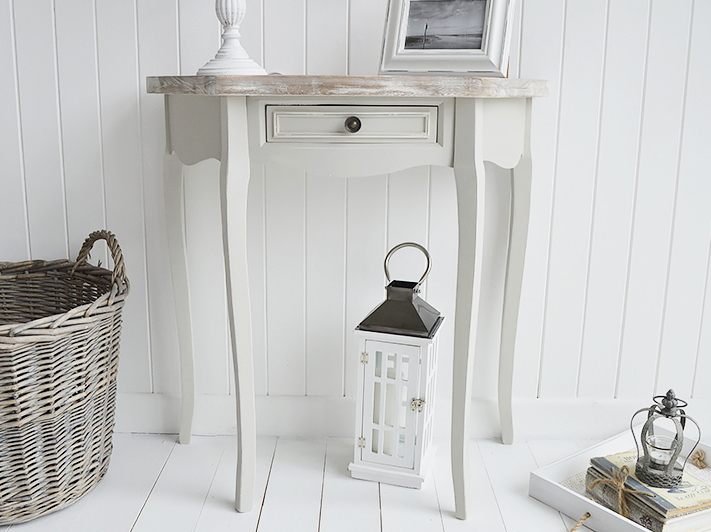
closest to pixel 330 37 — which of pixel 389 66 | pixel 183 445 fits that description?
pixel 389 66

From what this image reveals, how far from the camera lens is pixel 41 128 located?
1.54 m

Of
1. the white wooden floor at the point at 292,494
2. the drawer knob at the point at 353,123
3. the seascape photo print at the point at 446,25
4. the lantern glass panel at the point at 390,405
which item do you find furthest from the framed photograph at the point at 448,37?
the white wooden floor at the point at 292,494

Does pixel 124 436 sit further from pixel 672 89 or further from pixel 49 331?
pixel 672 89

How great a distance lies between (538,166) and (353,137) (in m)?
0.57

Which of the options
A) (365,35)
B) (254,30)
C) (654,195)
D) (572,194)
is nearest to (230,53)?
(254,30)

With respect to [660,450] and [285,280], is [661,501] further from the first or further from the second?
[285,280]

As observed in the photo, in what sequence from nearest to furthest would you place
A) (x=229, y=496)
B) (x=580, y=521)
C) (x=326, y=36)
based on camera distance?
(x=580, y=521), (x=229, y=496), (x=326, y=36)

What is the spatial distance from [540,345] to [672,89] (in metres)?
0.67

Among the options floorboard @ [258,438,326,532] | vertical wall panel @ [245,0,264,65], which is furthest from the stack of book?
vertical wall panel @ [245,0,264,65]

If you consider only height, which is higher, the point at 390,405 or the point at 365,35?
the point at 365,35

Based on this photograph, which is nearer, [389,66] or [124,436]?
[389,66]

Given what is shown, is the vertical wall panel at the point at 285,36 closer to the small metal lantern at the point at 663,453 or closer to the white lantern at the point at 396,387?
the white lantern at the point at 396,387

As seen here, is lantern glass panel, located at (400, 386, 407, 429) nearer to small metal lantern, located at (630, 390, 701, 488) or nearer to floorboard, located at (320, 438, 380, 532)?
floorboard, located at (320, 438, 380, 532)

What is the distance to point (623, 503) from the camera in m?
1.29
